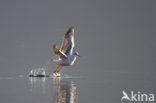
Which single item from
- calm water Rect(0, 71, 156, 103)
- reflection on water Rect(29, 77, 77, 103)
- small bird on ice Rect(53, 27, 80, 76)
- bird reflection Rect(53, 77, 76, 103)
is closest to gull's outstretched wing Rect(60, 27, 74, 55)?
small bird on ice Rect(53, 27, 80, 76)

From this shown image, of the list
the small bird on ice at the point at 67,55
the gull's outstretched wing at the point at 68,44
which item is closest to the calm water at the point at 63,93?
the small bird on ice at the point at 67,55

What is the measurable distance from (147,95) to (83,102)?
178 inches

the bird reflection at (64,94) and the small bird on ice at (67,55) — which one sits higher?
the small bird on ice at (67,55)

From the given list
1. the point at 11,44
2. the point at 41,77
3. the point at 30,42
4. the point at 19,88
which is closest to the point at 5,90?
the point at 19,88

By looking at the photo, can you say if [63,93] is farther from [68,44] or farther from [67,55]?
[68,44]

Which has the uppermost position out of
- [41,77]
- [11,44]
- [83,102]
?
[11,44]

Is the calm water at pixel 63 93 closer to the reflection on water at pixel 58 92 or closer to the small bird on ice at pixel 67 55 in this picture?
the reflection on water at pixel 58 92

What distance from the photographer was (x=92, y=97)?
2967 cm

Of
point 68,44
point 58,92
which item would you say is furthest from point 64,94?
point 68,44

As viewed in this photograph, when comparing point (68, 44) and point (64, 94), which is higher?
point (68, 44)

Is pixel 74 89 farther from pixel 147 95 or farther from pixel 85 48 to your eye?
pixel 85 48

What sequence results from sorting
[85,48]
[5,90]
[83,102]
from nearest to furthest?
[83,102]
[5,90]
[85,48]

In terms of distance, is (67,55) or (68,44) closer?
(67,55)

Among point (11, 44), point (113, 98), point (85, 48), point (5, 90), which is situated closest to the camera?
point (113, 98)
